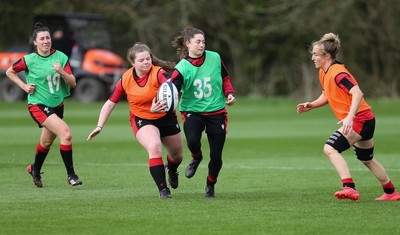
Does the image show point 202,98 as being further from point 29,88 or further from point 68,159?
point 29,88

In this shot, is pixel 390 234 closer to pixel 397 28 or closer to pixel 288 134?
pixel 288 134

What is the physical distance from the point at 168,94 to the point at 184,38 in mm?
903

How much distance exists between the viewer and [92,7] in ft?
145

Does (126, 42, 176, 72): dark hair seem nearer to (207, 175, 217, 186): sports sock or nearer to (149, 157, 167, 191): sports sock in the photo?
(149, 157, 167, 191): sports sock

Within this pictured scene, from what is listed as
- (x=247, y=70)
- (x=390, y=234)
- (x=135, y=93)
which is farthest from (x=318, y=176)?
(x=247, y=70)

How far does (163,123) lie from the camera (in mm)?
11297

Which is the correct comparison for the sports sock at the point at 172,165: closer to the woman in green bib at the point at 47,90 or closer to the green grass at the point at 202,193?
the green grass at the point at 202,193

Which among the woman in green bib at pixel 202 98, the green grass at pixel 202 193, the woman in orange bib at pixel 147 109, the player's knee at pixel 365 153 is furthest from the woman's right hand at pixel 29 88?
the player's knee at pixel 365 153

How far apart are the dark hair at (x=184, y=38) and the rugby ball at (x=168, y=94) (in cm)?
71

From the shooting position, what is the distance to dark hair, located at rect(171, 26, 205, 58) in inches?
437

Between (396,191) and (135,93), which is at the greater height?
(135,93)

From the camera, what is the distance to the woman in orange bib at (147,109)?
10.9 metres

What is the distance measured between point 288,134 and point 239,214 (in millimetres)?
12805

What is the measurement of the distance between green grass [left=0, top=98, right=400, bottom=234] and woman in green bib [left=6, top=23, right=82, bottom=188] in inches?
15.2
